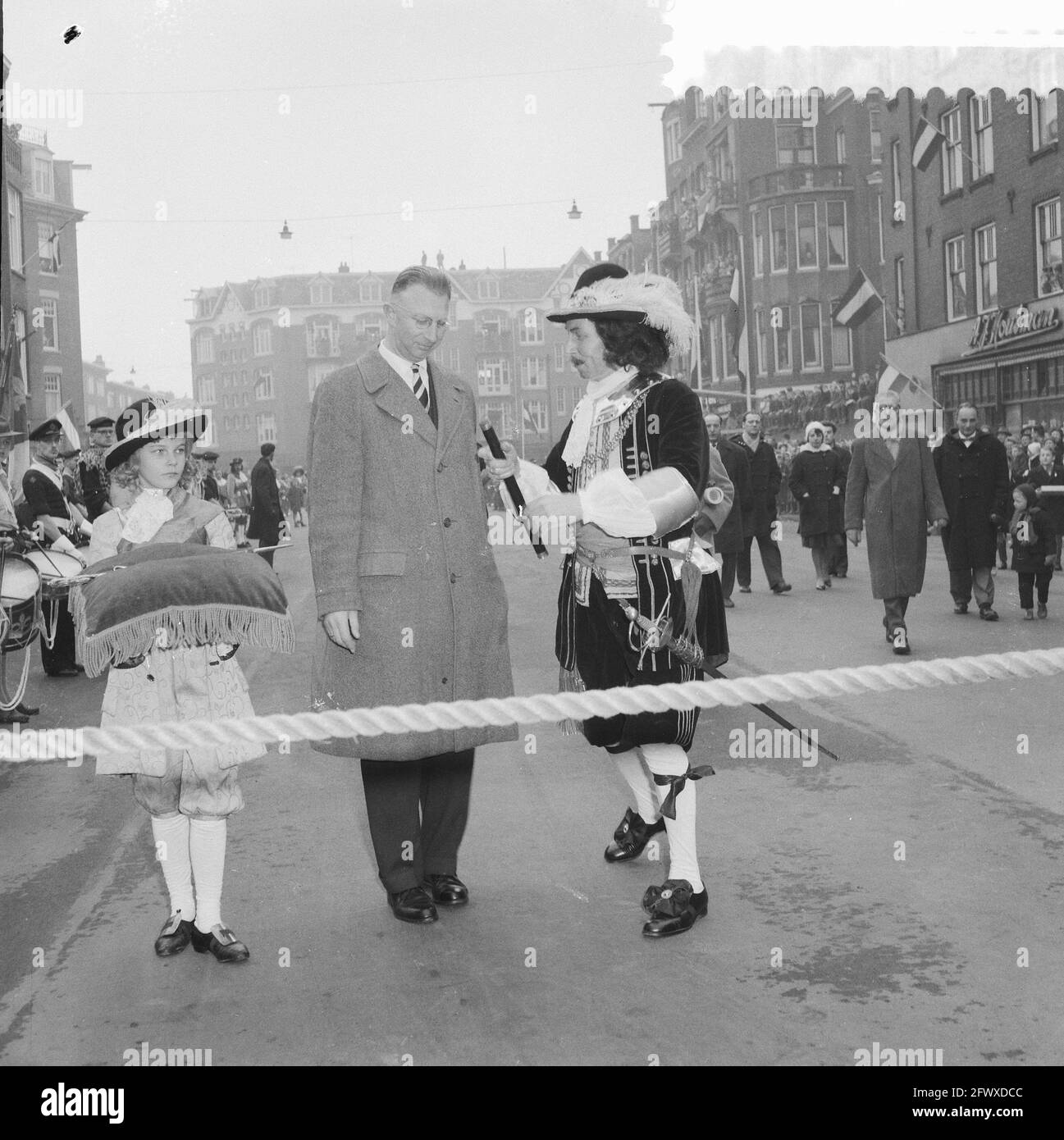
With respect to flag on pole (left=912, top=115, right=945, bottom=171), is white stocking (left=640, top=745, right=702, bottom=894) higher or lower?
lower

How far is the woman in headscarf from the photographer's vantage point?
1530cm

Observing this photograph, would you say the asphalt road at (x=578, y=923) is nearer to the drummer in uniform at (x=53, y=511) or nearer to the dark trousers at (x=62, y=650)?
the drummer in uniform at (x=53, y=511)

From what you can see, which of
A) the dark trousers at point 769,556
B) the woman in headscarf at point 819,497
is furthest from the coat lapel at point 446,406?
the woman in headscarf at point 819,497

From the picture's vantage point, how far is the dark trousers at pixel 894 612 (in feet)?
34.0

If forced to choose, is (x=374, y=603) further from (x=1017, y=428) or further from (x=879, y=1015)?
(x=1017, y=428)

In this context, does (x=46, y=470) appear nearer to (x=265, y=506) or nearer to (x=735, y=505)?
(x=735, y=505)

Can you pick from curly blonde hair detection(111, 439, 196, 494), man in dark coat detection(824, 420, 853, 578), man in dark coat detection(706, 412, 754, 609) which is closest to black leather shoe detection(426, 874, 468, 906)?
curly blonde hair detection(111, 439, 196, 494)

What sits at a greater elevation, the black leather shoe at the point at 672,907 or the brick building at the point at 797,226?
the brick building at the point at 797,226

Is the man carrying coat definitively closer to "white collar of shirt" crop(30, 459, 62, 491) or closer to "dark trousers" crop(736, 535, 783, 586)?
"white collar of shirt" crop(30, 459, 62, 491)

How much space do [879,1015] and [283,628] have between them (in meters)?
1.96

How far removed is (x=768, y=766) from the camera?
6695 mm

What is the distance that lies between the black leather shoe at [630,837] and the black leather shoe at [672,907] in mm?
672

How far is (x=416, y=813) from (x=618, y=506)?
1.23 m

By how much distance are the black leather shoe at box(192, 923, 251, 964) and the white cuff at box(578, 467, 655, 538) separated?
5.23 ft
